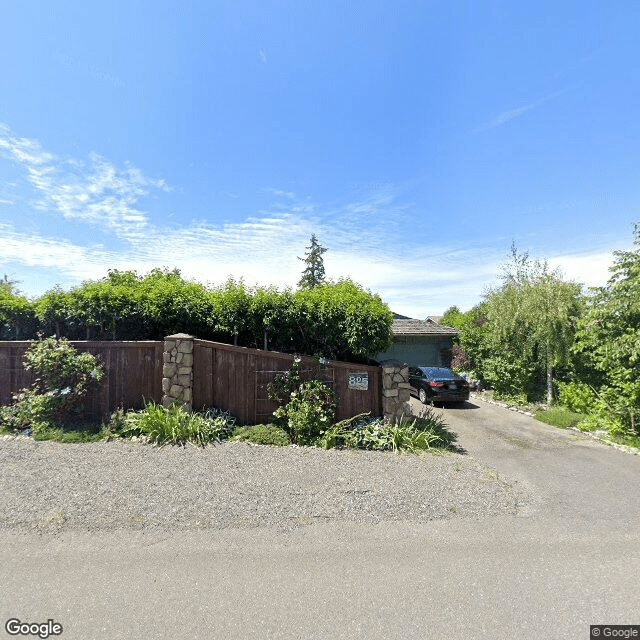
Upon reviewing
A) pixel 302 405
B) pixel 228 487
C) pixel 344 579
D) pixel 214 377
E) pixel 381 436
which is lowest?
pixel 344 579

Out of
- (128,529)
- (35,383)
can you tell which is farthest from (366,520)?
(35,383)

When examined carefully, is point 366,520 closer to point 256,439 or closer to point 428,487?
point 428,487

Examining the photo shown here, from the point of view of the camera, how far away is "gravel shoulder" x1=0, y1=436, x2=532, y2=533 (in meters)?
4.26

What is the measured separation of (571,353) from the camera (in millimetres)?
11148

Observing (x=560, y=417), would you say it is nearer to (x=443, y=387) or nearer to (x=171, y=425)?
(x=443, y=387)

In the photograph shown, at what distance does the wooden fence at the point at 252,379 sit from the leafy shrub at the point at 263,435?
458mm

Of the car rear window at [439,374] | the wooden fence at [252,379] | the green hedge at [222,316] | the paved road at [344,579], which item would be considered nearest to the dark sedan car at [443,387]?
the car rear window at [439,374]

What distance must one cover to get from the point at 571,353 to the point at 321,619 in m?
12.0

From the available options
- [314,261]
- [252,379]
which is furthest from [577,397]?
[314,261]

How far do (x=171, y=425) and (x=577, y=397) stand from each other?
11956 mm

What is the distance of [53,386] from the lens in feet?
24.9

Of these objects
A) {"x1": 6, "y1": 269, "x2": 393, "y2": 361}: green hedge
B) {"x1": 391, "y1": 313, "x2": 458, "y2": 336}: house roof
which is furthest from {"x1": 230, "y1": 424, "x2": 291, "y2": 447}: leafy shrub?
{"x1": 391, "y1": 313, "x2": 458, "y2": 336}: house roof

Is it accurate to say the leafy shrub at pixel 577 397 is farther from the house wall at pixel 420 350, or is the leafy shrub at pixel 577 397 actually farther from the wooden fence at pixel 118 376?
the wooden fence at pixel 118 376

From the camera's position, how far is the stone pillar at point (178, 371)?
7762mm
